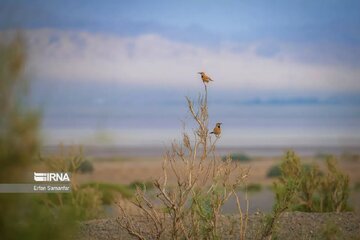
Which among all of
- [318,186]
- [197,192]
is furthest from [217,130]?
[318,186]

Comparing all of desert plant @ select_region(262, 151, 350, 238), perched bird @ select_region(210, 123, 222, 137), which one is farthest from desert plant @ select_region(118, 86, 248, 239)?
desert plant @ select_region(262, 151, 350, 238)

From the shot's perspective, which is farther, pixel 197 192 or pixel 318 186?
pixel 318 186

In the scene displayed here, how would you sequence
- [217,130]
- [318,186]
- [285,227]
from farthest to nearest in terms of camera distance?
[318,186]
[285,227]
[217,130]

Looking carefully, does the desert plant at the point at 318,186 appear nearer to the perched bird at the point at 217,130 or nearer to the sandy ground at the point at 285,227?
the sandy ground at the point at 285,227

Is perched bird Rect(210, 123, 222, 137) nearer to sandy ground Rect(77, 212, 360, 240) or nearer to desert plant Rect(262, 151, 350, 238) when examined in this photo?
sandy ground Rect(77, 212, 360, 240)

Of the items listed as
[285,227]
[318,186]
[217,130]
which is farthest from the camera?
[318,186]

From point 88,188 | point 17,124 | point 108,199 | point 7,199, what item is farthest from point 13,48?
point 108,199

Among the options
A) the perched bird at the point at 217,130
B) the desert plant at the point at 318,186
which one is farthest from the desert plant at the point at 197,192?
the desert plant at the point at 318,186

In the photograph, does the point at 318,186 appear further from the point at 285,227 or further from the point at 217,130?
the point at 217,130

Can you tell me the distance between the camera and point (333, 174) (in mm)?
15078

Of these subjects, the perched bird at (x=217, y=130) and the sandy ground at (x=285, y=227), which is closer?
the perched bird at (x=217, y=130)

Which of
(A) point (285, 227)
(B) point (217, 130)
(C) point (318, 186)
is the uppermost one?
(B) point (217, 130)

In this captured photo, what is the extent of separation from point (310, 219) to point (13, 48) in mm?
7807

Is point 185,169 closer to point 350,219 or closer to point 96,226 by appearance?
point 96,226
